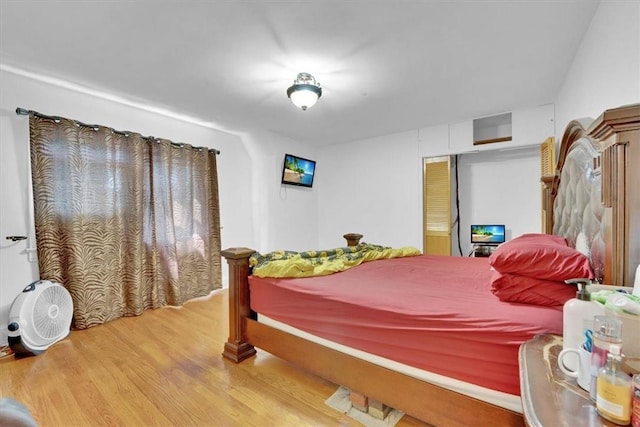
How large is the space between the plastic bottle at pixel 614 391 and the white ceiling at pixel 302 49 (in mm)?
1967

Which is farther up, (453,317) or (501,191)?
(501,191)

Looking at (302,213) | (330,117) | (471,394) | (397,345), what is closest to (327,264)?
(397,345)

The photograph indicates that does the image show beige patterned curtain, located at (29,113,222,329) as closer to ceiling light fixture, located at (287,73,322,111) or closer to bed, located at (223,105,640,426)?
bed, located at (223,105,640,426)

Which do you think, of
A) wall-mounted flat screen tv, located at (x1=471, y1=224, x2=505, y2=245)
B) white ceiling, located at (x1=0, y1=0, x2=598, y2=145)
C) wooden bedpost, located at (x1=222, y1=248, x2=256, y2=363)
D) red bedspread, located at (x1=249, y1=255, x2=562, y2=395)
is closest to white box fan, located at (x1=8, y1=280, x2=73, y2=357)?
wooden bedpost, located at (x1=222, y1=248, x2=256, y2=363)

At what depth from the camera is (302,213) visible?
5.41 m

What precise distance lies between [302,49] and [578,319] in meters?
2.30

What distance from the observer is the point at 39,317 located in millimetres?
2395

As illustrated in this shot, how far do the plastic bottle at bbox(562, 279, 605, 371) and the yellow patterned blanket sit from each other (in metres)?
1.50

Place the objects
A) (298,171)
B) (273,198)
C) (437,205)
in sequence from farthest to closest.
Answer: (298,171)
(273,198)
(437,205)

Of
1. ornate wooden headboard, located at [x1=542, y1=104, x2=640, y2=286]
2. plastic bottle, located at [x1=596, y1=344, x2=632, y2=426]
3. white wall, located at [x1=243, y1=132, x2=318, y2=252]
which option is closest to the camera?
plastic bottle, located at [x1=596, y1=344, x2=632, y2=426]

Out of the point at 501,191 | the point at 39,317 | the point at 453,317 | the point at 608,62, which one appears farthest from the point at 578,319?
the point at 501,191

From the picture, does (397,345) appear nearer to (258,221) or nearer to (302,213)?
(258,221)

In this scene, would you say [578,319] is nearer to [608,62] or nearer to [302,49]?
[608,62]

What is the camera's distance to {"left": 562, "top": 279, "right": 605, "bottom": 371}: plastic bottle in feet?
2.58
